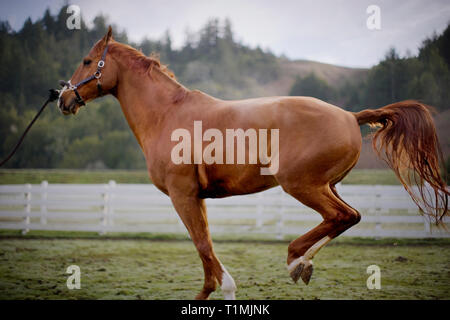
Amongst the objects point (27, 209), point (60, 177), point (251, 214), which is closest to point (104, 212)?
point (27, 209)

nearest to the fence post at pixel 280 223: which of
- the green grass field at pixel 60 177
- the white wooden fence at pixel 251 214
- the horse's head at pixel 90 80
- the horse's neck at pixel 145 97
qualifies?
the white wooden fence at pixel 251 214

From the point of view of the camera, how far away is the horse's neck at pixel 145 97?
323 cm

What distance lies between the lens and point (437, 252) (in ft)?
20.7

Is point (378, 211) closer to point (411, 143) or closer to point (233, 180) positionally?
point (411, 143)

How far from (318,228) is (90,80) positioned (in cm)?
271

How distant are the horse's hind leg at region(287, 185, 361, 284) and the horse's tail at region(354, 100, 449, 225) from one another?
0.72 meters

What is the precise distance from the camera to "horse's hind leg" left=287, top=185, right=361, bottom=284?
99.9 inches

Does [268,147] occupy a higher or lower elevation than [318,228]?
higher

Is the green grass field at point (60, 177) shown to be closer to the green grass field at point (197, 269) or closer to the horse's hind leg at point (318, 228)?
the green grass field at point (197, 269)

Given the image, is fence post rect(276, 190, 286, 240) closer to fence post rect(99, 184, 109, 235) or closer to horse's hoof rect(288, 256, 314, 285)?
fence post rect(99, 184, 109, 235)

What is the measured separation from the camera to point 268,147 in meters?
2.64

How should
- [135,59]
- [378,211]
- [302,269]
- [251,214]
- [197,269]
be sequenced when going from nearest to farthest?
[302,269]
[135,59]
[197,269]
[378,211]
[251,214]
